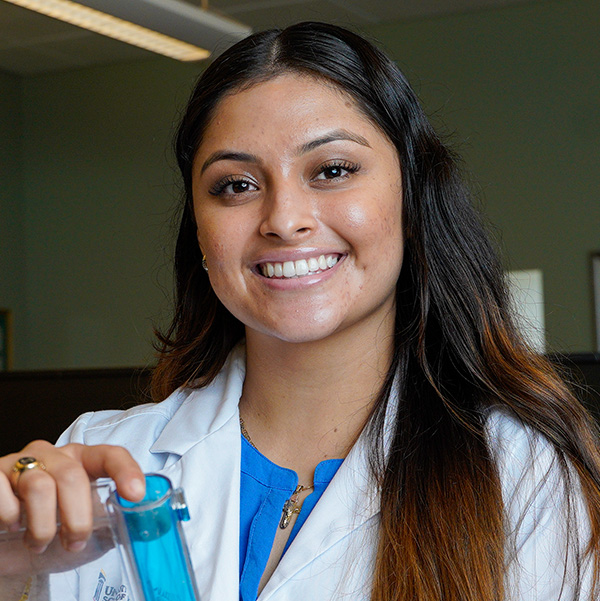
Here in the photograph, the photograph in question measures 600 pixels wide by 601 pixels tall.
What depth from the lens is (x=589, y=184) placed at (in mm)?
4227

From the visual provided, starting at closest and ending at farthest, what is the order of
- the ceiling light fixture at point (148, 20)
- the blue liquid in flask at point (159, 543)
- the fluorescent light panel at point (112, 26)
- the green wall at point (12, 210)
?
the blue liquid in flask at point (159, 543), the ceiling light fixture at point (148, 20), the fluorescent light panel at point (112, 26), the green wall at point (12, 210)

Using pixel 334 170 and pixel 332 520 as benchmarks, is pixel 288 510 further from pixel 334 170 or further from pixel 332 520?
pixel 334 170

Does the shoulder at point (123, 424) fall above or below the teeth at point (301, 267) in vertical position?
below

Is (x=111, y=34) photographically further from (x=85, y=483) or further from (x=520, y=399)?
(x=85, y=483)

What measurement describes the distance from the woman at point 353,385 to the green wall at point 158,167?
10.2ft

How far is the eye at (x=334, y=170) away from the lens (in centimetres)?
112

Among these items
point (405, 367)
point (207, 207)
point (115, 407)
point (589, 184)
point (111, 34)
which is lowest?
point (115, 407)

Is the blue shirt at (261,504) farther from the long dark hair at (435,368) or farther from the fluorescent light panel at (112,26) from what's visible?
the fluorescent light panel at (112,26)

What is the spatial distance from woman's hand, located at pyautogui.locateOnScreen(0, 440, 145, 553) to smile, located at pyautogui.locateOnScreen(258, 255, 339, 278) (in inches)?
18.2

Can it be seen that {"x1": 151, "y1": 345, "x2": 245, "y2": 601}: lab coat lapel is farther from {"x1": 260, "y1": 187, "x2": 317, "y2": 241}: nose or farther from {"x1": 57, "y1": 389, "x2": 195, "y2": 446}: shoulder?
{"x1": 260, "y1": 187, "x2": 317, "y2": 241}: nose

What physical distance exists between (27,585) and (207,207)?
2.07 ft

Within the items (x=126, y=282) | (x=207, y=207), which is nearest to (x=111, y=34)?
(x=126, y=282)

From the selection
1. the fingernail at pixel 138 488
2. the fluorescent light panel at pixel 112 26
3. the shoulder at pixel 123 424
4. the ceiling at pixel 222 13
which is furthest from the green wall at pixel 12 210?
the fingernail at pixel 138 488

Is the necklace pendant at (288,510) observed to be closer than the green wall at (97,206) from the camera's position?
Yes
